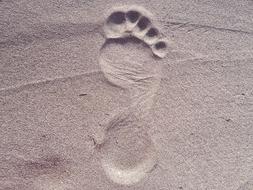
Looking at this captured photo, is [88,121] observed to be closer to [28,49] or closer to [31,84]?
[31,84]

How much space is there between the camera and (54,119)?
1706 millimetres

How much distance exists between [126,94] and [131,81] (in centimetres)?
6

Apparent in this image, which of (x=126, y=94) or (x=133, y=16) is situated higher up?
(x=133, y=16)

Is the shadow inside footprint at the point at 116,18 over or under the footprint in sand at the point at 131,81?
over

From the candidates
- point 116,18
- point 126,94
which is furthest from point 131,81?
point 116,18

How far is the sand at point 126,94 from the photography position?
168cm

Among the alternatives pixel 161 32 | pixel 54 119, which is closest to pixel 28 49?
pixel 54 119

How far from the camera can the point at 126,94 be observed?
172 centimetres

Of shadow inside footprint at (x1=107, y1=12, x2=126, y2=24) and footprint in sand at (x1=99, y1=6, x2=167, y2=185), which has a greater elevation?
shadow inside footprint at (x1=107, y1=12, x2=126, y2=24)

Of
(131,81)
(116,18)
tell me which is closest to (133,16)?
(116,18)

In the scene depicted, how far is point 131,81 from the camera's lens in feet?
5.60

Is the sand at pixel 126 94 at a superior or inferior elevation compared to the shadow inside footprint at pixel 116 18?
inferior

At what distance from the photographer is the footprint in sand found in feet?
5.51

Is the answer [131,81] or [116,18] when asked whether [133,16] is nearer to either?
[116,18]
